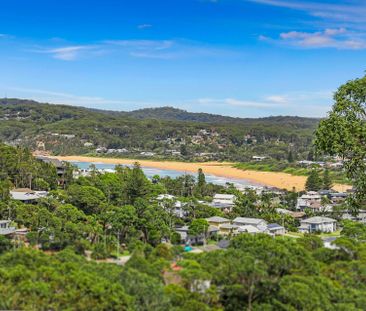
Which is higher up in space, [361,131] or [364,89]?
[364,89]

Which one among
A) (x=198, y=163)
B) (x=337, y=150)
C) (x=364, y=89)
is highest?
(x=364, y=89)

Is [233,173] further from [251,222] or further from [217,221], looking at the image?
[217,221]

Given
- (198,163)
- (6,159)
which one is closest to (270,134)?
(198,163)

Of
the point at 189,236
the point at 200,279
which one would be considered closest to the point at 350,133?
the point at 200,279

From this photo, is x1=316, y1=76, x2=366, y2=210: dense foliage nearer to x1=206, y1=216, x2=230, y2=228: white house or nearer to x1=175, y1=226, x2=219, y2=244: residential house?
x1=175, y1=226, x2=219, y2=244: residential house

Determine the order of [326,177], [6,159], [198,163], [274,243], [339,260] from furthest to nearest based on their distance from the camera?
1. [198,163]
2. [326,177]
3. [6,159]
4. [339,260]
5. [274,243]

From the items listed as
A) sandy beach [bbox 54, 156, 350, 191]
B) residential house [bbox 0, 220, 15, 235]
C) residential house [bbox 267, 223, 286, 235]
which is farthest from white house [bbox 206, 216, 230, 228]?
sandy beach [bbox 54, 156, 350, 191]

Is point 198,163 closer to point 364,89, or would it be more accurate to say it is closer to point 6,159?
point 6,159
